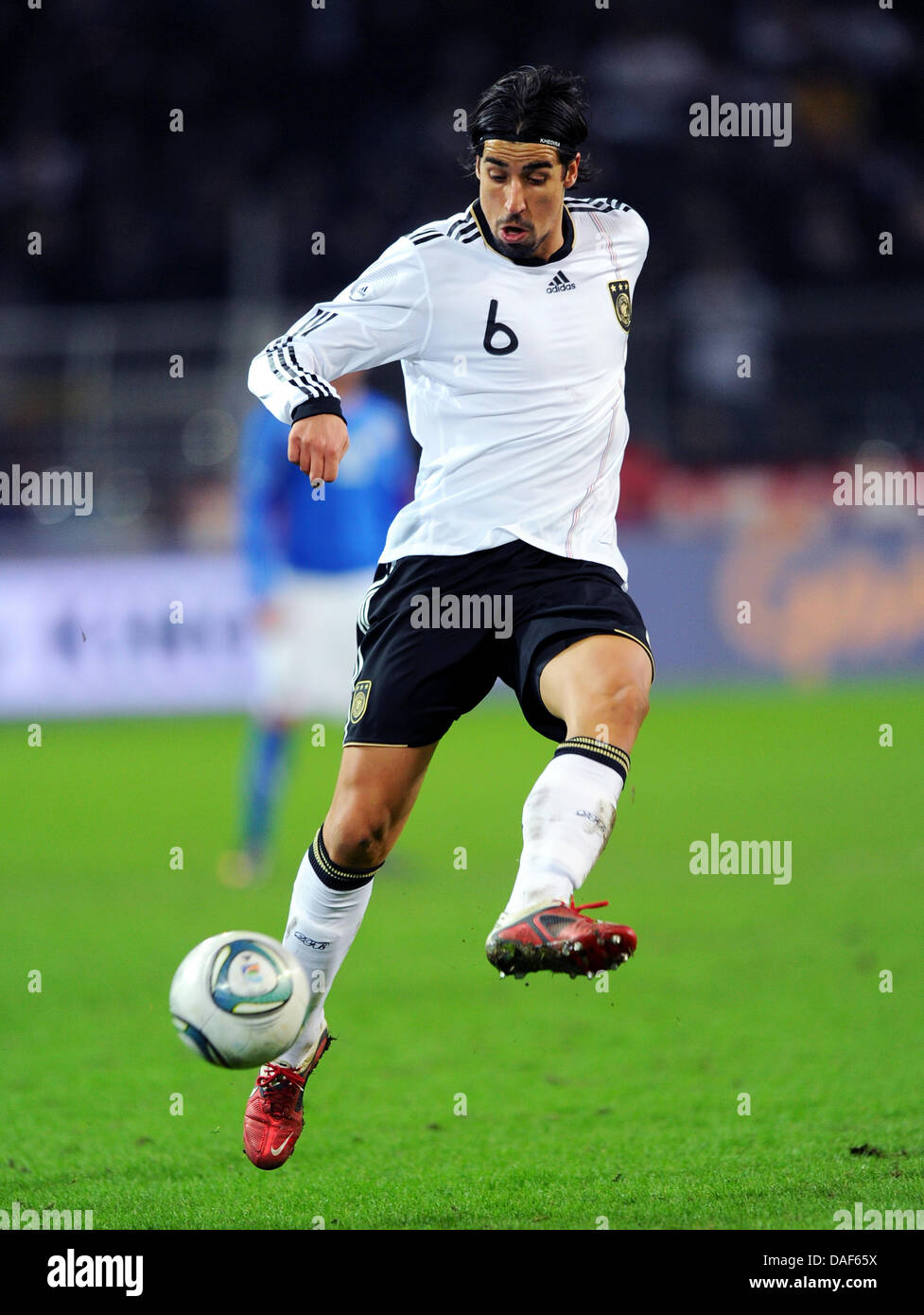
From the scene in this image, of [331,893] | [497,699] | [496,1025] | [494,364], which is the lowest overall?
[496,1025]

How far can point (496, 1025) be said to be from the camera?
5.91 metres

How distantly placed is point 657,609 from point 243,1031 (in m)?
12.0

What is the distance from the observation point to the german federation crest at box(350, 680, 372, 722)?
4180 mm

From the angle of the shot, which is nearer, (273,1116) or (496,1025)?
(273,1116)

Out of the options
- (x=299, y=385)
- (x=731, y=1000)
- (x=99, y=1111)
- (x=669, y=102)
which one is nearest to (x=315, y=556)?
(x=731, y=1000)

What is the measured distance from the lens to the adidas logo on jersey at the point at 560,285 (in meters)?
4.19

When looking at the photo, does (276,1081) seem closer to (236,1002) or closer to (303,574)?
(236,1002)

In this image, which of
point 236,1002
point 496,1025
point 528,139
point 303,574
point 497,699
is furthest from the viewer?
point 497,699

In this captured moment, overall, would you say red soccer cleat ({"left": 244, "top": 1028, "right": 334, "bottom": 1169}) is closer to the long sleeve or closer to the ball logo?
the ball logo

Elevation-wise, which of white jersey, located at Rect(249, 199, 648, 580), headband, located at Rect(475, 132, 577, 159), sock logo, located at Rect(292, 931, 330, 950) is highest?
headband, located at Rect(475, 132, 577, 159)

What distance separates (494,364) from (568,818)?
47.5 inches

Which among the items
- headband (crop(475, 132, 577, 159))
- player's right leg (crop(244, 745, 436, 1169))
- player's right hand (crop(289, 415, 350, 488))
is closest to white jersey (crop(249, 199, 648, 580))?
headband (crop(475, 132, 577, 159))

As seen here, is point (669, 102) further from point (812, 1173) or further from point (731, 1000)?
point (812, 1173)

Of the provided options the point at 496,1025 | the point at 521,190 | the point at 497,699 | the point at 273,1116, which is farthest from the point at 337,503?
the point at 497,699
